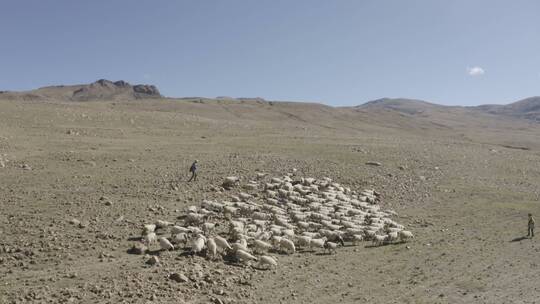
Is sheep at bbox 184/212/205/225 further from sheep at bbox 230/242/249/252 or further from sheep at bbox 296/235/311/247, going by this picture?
sheep at bbox 296/235/311/247

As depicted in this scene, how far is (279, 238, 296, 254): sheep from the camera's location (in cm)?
1412

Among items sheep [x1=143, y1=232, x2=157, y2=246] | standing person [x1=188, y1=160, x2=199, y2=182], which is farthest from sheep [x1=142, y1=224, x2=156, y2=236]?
standing person [x1=188, y1=160, x2=199, y2=182]

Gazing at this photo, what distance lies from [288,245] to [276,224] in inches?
96.1

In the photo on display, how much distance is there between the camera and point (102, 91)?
14575 cm

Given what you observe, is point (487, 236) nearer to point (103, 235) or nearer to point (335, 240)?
point (335, 240)

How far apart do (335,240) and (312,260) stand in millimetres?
2273

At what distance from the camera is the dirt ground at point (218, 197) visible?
10891 millimetres

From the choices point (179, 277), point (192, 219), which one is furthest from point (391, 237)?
point (179, 277)

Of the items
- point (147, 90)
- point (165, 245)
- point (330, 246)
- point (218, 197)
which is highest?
point (147, 90)

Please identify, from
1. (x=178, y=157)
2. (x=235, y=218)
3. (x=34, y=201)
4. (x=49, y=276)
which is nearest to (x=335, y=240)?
(x=235, y=218)

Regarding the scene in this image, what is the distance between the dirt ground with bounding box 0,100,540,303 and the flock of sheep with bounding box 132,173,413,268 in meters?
0.55

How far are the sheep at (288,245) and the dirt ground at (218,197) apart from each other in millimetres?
292

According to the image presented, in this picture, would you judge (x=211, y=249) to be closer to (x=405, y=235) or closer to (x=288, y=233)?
(x=288, y=233)

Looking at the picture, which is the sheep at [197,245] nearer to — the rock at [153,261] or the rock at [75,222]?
the rock at [153,261]
